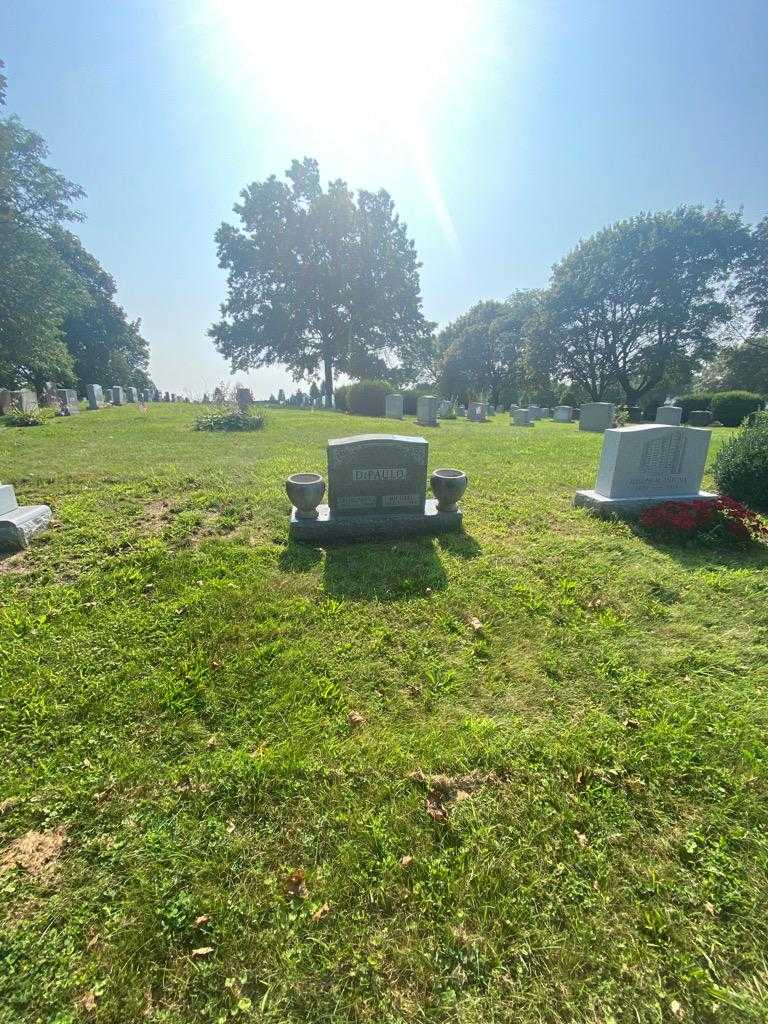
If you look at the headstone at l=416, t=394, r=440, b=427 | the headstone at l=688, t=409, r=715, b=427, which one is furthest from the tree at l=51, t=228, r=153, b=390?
the headstone at l=688, t=409, r=715, b=427

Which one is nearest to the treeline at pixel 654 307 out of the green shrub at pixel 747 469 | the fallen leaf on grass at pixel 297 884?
the green shrub at pixel 747 469

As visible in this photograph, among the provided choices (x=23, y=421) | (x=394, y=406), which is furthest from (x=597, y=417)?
(x=23, y=421)

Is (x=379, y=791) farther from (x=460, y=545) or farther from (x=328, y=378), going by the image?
(x=328, y=378)

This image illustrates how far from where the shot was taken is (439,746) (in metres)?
2.24

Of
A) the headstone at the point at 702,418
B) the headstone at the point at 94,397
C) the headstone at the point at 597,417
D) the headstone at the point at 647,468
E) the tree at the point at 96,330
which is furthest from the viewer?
the tree at the point at 96,330

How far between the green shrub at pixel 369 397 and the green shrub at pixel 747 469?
1787 cm

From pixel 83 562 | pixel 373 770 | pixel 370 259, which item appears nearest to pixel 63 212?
pixel 370 259

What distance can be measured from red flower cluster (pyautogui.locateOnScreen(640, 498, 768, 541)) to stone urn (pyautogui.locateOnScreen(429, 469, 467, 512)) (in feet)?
7.71

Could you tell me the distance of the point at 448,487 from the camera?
16.0 ft

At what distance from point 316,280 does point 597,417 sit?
2428 centimetres

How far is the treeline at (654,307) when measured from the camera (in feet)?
87.9

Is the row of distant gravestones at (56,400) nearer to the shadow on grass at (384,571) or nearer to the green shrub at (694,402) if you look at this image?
the shadow on grass at (384,571)

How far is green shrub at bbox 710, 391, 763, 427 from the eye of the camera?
76.1 ft

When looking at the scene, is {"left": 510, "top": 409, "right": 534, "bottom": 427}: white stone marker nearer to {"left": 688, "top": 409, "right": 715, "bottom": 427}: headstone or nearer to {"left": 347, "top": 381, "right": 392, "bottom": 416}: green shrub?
{"left": 347, "top": 381, "right": 392, "bottom": 416}: green shrub
